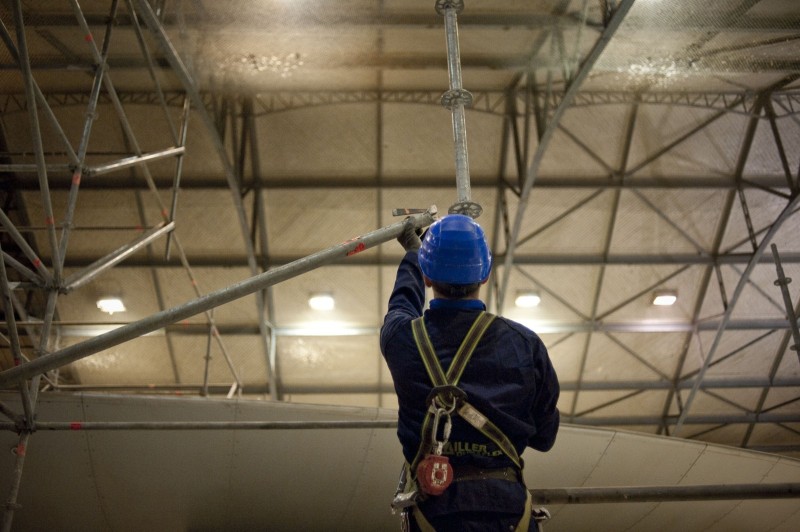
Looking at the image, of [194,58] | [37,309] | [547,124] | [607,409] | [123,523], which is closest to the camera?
[123,523]

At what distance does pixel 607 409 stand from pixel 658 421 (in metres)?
1.42

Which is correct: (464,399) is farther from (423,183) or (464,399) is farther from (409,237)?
(423,183)

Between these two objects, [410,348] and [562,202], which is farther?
[562,202]

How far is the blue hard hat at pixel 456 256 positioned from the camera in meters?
2.83

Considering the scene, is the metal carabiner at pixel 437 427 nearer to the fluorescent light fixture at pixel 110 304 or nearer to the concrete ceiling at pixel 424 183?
the concrete ceiling at pixel 424 183

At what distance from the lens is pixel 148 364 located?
1559 centimetres

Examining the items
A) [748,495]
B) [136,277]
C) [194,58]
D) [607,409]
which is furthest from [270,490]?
[607,409]

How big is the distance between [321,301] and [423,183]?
3600mm

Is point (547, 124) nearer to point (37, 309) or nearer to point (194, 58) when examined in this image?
point (194, 58)

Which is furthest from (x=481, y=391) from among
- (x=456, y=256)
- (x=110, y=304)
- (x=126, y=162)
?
(x=110, y=304)

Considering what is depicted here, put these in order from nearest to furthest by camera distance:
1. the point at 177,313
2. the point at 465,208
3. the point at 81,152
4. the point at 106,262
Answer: the point at 177,313
the point at 465,208
the point at 81,152
the point at 106,262

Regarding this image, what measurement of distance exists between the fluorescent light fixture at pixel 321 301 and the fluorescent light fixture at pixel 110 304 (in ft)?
14.2

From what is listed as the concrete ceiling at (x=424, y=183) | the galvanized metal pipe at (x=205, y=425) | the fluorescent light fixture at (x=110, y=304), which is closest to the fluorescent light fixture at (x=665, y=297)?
the concrete ceiling at (x=424, y=183)

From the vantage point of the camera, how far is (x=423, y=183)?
14.0 meters
